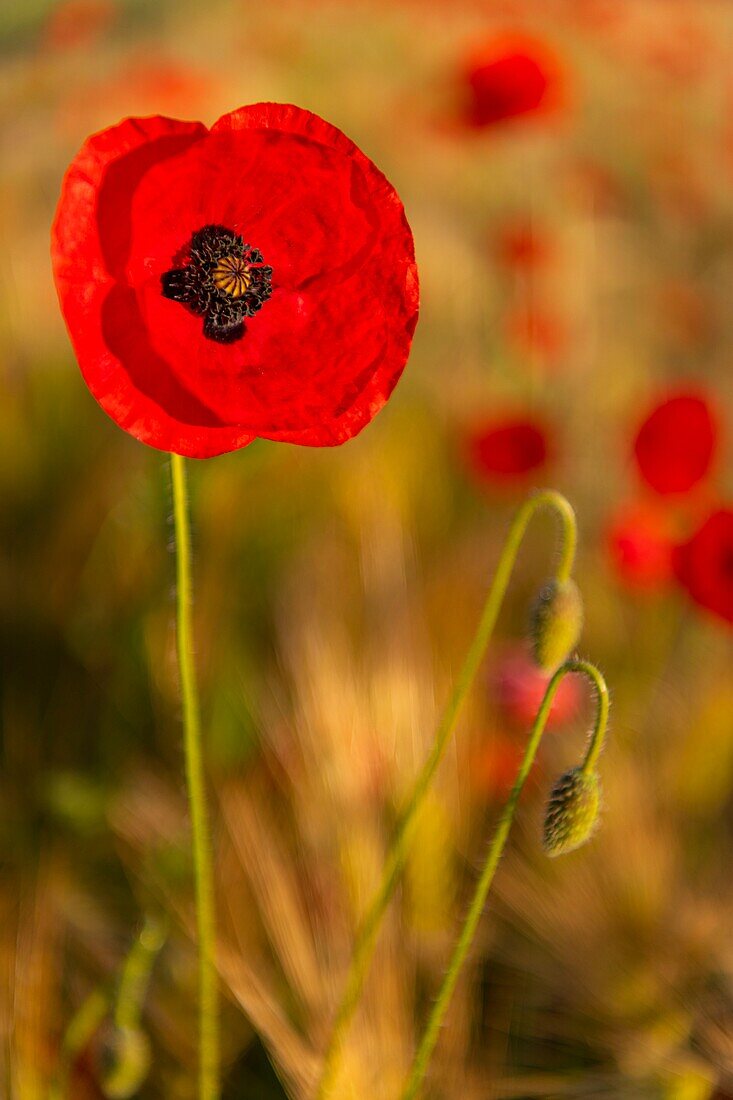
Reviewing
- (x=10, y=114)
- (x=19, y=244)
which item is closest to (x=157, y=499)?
(x=19, y=244)

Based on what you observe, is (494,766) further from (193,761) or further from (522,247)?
(522,247)

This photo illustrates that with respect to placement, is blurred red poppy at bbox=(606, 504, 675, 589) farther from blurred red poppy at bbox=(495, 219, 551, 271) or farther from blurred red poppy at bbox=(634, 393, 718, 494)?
blurred red poppy at bbox=(495, 219, 551, 271)

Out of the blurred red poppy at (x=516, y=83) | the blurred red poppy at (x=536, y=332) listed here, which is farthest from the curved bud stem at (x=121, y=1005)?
the blurred red poppy at (x=516, y=83)

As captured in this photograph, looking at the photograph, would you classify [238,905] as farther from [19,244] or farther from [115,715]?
[19,244]

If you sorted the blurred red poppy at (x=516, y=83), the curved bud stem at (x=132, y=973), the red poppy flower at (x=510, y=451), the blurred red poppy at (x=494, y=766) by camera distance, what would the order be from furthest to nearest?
the blurred red poppy at (x=516, y=83) → the red poppy flower at (x=510, y=451) → the blurred red poppy at (x=494, y=766) → the curved bud stem at (x=132, y=973)

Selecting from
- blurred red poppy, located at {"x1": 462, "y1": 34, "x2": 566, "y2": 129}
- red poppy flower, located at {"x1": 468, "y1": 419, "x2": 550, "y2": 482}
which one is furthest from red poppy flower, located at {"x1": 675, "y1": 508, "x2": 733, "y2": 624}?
blurred red poppy, located at {"x1": 462, "y1": 34, "x2": 566, "y2": 129}

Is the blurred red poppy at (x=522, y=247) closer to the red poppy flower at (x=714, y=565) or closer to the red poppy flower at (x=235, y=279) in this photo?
the red poppy flower at (x=714, y=565)
